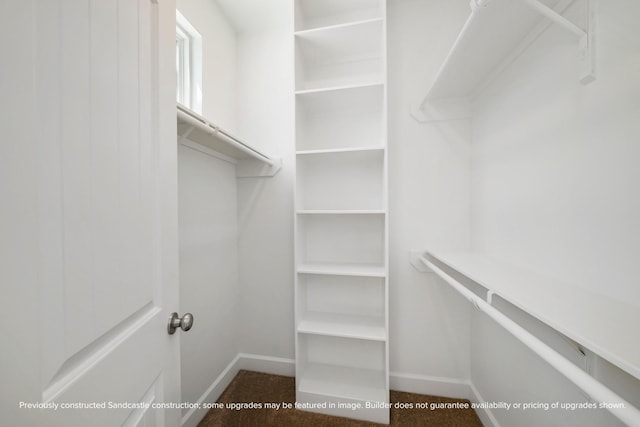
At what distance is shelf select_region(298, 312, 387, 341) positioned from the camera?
4.60 feet

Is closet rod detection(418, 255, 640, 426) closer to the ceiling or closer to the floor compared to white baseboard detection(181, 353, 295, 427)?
closer to the ceiling

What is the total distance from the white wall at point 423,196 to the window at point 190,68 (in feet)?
4.14

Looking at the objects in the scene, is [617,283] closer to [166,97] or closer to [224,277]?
[166,97]

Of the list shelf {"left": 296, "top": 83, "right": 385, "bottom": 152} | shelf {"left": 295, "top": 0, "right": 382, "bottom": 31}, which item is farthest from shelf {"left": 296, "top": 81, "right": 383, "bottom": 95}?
shelf {"left": 295, "top": 0, "right": 382, "bottom": 31}

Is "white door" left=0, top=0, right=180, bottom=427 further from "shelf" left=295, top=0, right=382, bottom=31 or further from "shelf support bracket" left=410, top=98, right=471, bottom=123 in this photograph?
"shelf support bracket" left=410, top=98, right=471, bottom=123

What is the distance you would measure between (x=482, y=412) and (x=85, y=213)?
6.59 ft

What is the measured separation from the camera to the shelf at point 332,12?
1.51m

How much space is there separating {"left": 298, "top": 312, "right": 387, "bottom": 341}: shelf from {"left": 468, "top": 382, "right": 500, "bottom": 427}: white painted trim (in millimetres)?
662

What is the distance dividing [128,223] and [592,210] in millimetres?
1312

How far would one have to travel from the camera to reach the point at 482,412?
4.44 ft

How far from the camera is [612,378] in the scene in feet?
2.06

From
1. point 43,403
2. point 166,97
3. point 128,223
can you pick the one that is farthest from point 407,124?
point 43,403

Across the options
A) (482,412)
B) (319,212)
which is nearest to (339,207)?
(319,212)

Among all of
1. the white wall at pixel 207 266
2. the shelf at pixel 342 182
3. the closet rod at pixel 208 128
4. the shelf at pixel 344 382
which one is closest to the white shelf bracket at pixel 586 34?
the shelf at pixel 342 182
